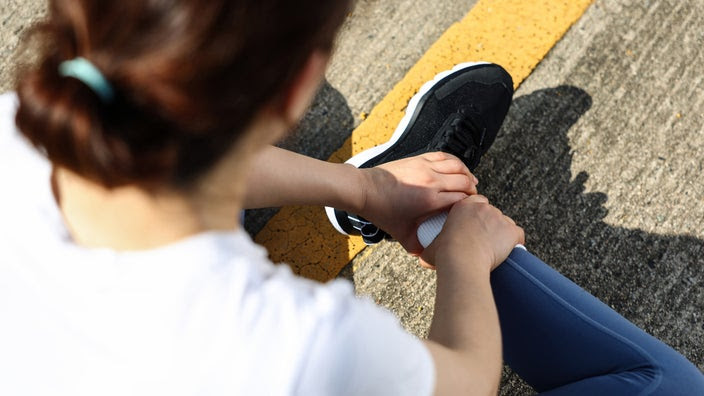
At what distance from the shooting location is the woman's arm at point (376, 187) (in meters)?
1.57

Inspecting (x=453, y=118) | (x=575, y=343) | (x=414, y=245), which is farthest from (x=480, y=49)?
(x=575, y=343)

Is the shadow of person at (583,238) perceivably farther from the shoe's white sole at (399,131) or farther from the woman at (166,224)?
the woman at (166,224)

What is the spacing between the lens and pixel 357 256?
1995 mm

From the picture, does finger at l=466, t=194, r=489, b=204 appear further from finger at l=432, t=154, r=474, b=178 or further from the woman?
the woman

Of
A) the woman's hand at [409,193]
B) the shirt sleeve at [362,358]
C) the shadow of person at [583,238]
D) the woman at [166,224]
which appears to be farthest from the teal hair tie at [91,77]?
the shadow of person at [583,238]

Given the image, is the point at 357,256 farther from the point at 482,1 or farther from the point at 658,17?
the point at 658,17

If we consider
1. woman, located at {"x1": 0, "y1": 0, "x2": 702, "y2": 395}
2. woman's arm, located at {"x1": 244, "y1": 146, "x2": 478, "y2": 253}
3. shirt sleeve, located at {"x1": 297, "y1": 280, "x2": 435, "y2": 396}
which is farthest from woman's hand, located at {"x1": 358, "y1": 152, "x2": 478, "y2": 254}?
shirt sleeve, located at {"x1": 297, "y1": 280, "x2": 435, "y2": 396}

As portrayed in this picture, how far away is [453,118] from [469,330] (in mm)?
933

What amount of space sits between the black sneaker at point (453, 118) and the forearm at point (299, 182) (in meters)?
0.23

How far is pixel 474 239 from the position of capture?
151cm

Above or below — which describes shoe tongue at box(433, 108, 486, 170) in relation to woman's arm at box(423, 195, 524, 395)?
above

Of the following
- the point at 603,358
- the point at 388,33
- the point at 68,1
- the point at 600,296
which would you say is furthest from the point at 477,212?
the point at 68,1

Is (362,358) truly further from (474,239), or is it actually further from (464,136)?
(464,136)

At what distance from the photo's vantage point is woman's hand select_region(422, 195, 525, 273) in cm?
145
